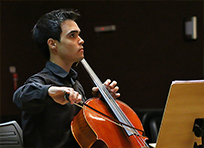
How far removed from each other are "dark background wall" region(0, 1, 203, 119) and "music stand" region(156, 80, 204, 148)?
1.78 m

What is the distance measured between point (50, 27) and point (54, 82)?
1.08 ft

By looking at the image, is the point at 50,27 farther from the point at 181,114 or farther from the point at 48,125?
the point at 181,114

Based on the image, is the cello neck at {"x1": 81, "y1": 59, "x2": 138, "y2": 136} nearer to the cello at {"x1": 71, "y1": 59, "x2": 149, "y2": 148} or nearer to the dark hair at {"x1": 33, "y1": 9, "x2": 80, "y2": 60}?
the cello at {"x1": 71, "y1": 59, "x2": 149, "y2": 148}

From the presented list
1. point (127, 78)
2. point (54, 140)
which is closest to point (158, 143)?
point (54, 140)

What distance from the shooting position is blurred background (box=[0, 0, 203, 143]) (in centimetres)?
281

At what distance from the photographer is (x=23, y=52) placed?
295 centimetres

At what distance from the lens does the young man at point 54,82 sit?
4.19 ft

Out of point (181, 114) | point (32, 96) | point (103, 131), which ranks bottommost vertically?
point (103, 131)

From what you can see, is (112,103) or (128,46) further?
Result: (128,46)

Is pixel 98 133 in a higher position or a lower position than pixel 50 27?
lower

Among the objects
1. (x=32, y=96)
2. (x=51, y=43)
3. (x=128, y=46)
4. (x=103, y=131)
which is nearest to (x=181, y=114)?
(x=103, y=131)

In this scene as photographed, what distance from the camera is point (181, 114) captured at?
1062mm

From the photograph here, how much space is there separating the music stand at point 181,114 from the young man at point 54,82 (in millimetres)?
501

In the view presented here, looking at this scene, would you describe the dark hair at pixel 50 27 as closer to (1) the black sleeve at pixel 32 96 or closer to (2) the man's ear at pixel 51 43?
(2) the man's ear at pixel 51 43
